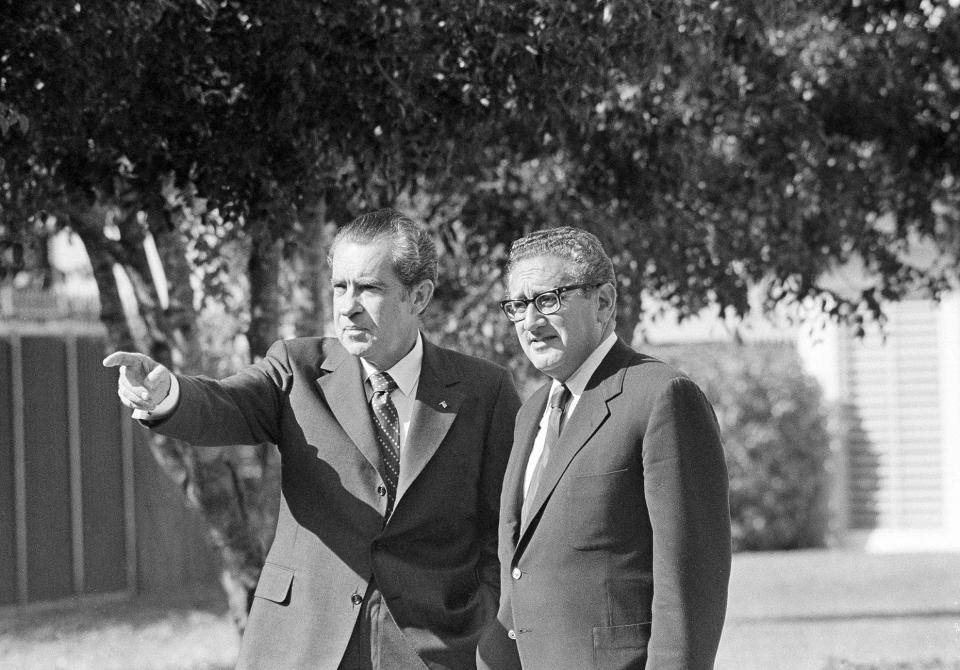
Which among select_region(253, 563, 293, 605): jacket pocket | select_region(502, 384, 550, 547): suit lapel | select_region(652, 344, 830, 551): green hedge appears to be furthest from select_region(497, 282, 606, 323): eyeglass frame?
select_region(652, 344, 830, 551): green hedge

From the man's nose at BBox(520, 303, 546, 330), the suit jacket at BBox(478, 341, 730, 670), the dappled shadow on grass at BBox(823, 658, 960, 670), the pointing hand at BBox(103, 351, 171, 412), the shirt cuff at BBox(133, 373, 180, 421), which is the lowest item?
the dappled shadow on grass at BBox(823, 658, 960, 670)

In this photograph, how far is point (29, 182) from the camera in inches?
200

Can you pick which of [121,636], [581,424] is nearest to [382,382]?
[581,424]

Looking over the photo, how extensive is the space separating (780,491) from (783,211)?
23.8 feet

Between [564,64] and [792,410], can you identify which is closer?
[564,64]

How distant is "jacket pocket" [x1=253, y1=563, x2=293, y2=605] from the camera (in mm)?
3523

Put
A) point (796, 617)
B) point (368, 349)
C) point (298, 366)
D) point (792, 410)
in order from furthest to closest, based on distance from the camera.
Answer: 1. point (792, 410)
2. point (796, 617)
3. point (298, 366)
4. point (368, 349)

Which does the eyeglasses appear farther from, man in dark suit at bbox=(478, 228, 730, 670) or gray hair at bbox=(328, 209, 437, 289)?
gray hair at bbox=(328, 209, 437, 289)

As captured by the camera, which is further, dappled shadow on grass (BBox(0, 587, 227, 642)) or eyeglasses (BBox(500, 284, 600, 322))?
dappled shadow on grass (BBox(0, 587, 227, 642))

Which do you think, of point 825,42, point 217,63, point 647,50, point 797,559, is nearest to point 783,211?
point 825,42

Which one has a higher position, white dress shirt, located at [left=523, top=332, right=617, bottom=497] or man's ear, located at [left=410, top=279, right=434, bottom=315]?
man's ear, located at [left=410, top=279, right=434, bottom=315]

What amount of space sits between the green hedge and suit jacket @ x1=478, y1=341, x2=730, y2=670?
1037cm

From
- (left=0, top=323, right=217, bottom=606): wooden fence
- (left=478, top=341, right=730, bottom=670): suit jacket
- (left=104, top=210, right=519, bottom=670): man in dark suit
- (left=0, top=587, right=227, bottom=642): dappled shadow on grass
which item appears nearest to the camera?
(left=478, top=341, right=730, bottom=670): suit jacket

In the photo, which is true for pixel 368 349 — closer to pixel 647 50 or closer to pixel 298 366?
pixel 298 366
